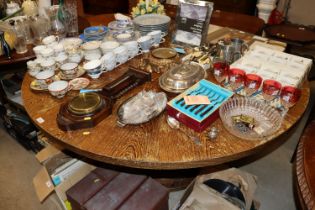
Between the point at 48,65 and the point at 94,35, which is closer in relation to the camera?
the point at 48,65

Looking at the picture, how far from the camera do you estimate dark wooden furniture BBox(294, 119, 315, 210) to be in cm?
69

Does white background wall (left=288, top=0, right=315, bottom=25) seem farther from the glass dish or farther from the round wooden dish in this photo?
the round wooden dish

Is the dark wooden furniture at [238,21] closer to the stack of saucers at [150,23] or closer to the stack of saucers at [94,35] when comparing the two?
the stack of saucers at [150,23]

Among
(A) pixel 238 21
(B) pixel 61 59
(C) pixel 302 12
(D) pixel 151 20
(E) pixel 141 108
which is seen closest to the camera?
(E) pixel 141 108

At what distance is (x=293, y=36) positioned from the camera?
2.38 meters

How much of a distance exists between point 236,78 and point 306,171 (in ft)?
1.95

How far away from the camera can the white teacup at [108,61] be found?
139 centimetres

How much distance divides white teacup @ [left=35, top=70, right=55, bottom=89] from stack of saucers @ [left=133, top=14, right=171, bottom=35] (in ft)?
2.10

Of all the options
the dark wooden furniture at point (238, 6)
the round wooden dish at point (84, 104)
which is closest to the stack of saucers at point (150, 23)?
the round wooden dish at point (84, 104)

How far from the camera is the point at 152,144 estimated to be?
3.24 ft

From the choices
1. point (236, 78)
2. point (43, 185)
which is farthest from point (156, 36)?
point (43, 185)

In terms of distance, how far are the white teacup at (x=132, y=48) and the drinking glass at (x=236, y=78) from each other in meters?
0.57

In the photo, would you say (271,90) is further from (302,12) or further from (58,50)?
(302,12)

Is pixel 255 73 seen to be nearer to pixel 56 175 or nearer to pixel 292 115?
pixel 292 115
